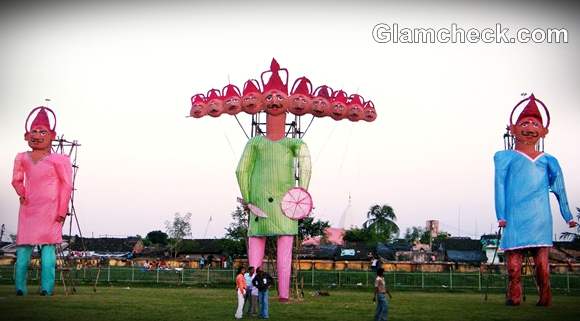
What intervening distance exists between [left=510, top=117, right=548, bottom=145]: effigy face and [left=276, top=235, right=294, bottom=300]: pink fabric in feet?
23.0

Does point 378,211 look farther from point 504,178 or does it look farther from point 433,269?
point 504,178

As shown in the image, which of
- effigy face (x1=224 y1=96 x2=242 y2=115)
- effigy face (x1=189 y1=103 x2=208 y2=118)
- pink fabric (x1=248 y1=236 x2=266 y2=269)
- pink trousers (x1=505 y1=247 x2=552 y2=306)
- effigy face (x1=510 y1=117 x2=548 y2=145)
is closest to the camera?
pink trousers (x1=505 y1=247 x2=552 y2=306)

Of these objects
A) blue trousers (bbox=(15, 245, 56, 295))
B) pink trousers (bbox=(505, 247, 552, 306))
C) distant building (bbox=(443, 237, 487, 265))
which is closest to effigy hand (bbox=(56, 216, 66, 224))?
blue trousers (bbox=(15, 245, 56, 295))

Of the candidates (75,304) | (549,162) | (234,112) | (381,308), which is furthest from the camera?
(234,112)

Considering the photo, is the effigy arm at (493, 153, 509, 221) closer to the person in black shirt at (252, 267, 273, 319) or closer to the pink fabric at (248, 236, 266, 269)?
the pink fabric at (248, 236, 266, 269)

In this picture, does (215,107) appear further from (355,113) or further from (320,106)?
(355,113)

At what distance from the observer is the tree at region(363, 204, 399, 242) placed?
7500 cm

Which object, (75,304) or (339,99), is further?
(339,99)

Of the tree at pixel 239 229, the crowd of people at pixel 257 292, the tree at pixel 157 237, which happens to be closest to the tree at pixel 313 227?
the tree at pixel 239 229

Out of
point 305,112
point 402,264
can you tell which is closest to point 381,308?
point 305,112

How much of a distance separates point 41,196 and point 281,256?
7.82m

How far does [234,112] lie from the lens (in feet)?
70.7

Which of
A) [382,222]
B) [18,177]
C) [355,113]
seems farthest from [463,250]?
[18,177]

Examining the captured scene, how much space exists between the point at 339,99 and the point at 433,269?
2519cm
